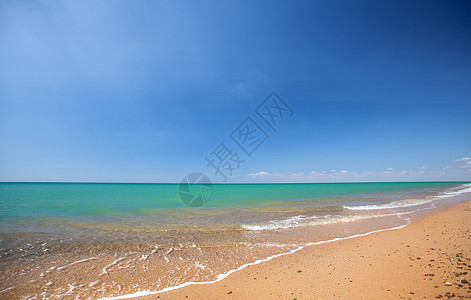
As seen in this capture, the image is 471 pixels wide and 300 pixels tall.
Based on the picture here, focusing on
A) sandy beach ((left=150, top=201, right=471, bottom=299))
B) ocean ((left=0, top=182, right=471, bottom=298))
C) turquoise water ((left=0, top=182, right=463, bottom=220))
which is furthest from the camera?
turquoise water ((left=0, top=182, right=463, bottom=220))

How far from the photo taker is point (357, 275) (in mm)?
5094

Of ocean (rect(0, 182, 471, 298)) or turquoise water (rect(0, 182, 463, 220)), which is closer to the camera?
ocean (rect(0, 182, 471, 298))

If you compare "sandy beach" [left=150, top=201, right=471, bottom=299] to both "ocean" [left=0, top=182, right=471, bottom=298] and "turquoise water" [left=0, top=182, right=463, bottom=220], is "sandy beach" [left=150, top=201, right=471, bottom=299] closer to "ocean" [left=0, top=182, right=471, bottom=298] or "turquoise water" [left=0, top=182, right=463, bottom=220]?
"ocean" [left=0, top=182, right=471, bottom=298]

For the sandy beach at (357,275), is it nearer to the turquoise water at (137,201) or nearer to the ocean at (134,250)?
the ocean at (134,250)

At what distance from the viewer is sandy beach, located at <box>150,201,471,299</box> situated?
4254 millimetres

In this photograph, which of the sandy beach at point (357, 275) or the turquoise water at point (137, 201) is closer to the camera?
the sandy beach at point (357, 275)

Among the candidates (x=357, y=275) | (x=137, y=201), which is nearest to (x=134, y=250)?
(x=357, y=275)

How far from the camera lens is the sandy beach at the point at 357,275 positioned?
14.0 ft

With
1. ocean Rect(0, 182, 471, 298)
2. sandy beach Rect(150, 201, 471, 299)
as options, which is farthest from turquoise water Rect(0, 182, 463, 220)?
sandy beach Rect(150, 201, 471, 299)

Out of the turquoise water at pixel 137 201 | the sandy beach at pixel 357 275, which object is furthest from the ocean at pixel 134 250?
the turquoise water at pixel 137 201

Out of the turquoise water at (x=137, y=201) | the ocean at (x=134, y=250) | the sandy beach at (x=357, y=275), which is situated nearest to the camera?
the sandy beach at (x=357, y=275)

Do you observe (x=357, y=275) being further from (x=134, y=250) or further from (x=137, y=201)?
(x=137, y=201)

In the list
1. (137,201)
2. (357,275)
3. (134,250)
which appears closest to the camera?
(357,275)

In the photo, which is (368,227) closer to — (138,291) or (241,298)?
(241,298)
